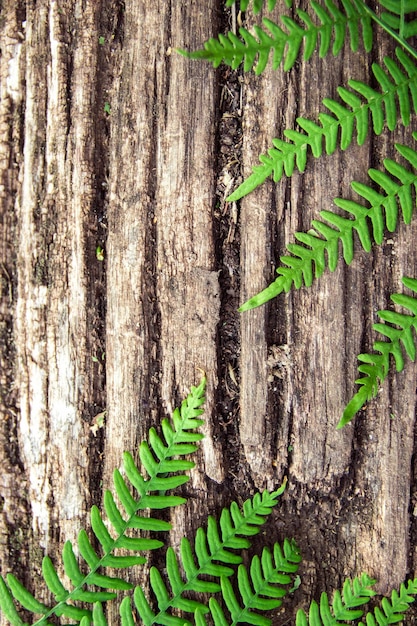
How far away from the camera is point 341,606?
7.45ft

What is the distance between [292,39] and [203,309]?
3.57 ft

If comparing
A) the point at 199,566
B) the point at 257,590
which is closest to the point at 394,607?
the point at 257,590

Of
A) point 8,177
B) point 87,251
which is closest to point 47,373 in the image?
point 87,251

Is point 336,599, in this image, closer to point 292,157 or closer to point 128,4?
point 292,157

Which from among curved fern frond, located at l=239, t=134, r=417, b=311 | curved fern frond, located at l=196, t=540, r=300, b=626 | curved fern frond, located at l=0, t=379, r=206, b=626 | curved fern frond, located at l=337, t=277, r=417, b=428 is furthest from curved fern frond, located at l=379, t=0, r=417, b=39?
curved fern frond, located at l=196, t=540, r=300, b=626

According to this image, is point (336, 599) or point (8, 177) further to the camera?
point (8, 177)

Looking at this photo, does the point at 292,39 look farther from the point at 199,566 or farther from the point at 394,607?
the point at 394,607

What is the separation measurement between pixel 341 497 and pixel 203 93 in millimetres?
1762

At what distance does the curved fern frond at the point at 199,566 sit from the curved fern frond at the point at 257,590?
3cm

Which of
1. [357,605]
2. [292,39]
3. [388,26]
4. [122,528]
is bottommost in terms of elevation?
[357,605]

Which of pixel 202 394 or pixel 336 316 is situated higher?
pixel 336 316

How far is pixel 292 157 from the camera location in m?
2.23

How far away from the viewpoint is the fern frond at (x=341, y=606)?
224cm

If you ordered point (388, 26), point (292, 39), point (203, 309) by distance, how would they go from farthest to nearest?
point (203, 309) → point (388, 26) → point (292, 39)
